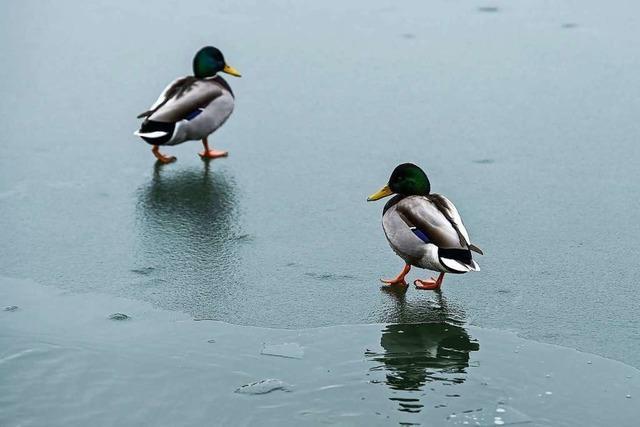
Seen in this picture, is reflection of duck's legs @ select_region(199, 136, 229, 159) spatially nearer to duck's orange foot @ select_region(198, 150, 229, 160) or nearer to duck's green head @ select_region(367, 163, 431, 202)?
duck's orange foot @ select_region(198, 150, 229, 160)

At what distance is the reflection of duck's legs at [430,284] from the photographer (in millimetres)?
5371

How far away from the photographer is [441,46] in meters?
9.09

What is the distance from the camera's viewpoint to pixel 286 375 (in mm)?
4426

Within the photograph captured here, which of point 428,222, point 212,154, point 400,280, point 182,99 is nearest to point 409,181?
point 428,222

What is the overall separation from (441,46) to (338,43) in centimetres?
82

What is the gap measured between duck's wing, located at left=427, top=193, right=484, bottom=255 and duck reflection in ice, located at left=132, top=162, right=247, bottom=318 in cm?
102

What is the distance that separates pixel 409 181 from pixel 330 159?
157 cm

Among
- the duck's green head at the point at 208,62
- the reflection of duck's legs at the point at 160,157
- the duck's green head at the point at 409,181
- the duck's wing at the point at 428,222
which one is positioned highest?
the duck's green head at the point at 208,62

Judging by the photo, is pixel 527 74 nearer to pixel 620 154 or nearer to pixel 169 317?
pixel 620 154

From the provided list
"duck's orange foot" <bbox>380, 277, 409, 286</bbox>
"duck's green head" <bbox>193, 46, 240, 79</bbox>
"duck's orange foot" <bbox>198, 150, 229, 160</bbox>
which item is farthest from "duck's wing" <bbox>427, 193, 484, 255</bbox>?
"duck's green head" <bbox>193, 46, 240, 79</bbox>

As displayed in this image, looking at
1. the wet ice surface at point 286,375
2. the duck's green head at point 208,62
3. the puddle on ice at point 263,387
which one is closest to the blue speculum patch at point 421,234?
the wet ice surface at point 286,375

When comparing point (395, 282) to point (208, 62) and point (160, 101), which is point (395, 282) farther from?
point (208, 62)

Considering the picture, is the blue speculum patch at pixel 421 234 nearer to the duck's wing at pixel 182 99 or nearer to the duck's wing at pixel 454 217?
the duck's wing at pixel 454 217

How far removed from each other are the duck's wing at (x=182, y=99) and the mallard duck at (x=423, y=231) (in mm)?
1991
